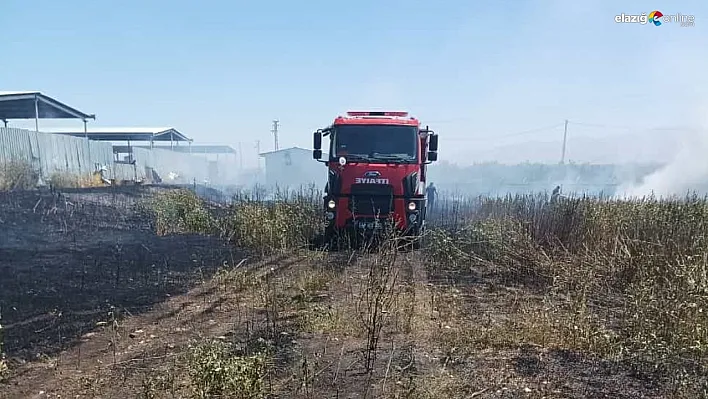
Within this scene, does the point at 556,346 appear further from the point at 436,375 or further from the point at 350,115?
the point at 350,115

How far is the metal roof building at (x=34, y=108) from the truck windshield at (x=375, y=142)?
52.0ft

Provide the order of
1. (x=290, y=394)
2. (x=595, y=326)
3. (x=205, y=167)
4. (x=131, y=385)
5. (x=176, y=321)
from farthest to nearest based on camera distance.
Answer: (x=205, y=167), (x=176, y=321), (x=595, y=326), (x=131, y=385), (x=290, y=394)

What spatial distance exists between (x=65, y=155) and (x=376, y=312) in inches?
779

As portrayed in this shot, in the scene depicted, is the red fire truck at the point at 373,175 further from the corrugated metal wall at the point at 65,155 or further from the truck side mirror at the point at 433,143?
the corrugated metal wall at the point at 65,155

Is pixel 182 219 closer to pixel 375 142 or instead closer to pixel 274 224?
pixel 274 224

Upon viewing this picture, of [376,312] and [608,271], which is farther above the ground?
[376,312]

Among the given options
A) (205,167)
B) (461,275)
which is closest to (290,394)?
(461,275)

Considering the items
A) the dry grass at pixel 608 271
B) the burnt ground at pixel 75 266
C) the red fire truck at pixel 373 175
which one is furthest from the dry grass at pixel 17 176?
the dry grass at pixel 608 271

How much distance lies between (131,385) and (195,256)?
4.93m

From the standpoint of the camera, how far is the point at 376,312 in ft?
12.3

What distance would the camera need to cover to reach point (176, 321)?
16.1ft

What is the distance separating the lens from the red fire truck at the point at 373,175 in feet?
29.2

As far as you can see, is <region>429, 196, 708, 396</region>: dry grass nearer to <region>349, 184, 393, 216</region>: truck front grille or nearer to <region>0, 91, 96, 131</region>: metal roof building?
<region>349, 184, 393, 216</region>: truck front grille

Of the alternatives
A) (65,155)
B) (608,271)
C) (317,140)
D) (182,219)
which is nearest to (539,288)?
(608,271)
